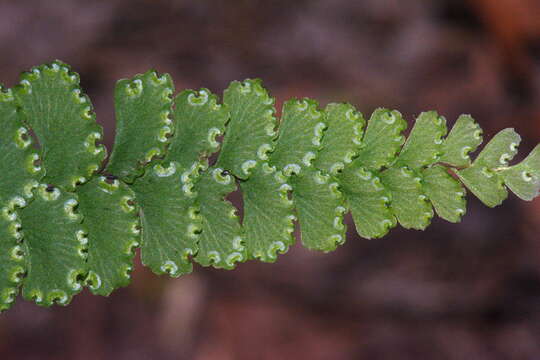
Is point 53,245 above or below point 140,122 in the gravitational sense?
below

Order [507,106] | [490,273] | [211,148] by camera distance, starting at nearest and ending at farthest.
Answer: [211,148] → [490,273] → [507,106]

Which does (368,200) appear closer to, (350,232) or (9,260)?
(9,260)

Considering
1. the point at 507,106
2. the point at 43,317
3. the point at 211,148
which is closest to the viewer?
the point at 211,148

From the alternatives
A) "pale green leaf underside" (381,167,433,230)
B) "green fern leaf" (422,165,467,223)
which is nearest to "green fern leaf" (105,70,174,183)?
"pale green leaf underside" (381,167,433,230)

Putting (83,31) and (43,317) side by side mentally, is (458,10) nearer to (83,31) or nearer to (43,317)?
(83,31)

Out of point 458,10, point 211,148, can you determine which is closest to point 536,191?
point 211,148

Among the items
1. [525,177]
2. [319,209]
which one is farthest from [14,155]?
[525,177]
